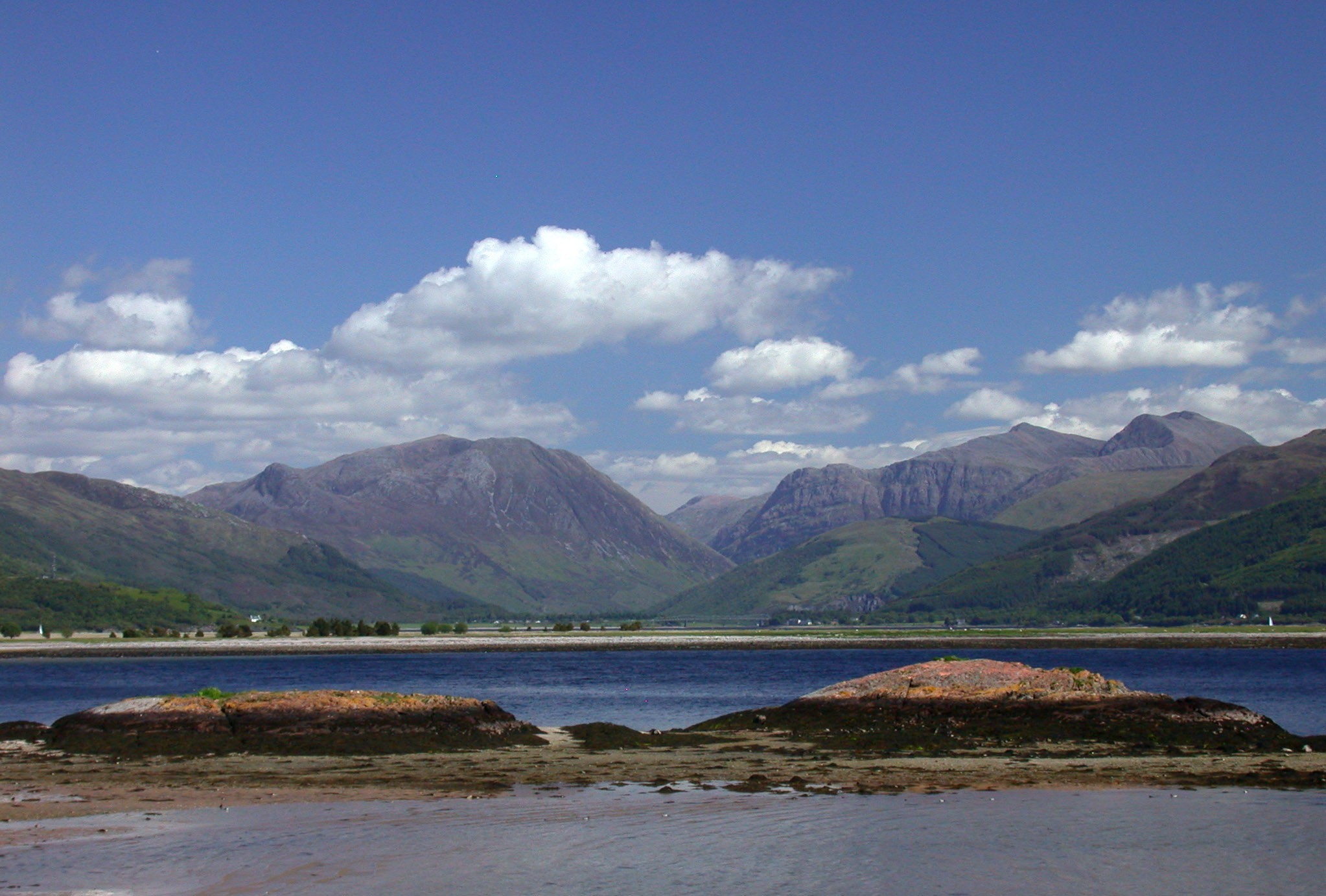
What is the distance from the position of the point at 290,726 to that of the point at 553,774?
44.1 feet

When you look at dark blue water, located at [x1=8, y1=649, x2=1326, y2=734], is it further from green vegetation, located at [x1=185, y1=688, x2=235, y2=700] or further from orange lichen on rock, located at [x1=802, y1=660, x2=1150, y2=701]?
green vegetation, located at [x1=185, y1=688, x2=235, y2=700]

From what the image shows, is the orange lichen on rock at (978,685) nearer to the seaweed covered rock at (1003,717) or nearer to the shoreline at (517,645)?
the seaweed covered rock at (1003,717)

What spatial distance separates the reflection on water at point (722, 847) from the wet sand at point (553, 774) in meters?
1.82

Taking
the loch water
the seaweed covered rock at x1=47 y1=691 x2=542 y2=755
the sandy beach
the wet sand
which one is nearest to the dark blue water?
the seaweed covered rock at x1=47 y1=691 x2=542 y2=755

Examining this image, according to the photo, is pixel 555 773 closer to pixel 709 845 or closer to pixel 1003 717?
pixel 709 845

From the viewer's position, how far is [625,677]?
113m

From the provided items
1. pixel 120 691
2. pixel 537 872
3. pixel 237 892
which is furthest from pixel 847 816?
pixel 120 691

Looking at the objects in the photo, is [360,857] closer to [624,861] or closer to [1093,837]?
[624,861]

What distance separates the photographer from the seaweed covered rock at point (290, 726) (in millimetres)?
44219

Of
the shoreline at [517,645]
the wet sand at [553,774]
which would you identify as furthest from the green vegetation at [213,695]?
the shoreline at [517,645]

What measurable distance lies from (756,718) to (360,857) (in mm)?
28527

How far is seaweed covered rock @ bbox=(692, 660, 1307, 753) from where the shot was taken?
143 feet

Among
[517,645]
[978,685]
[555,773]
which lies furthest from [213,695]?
[517,645]

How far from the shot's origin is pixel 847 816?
98.2ft
